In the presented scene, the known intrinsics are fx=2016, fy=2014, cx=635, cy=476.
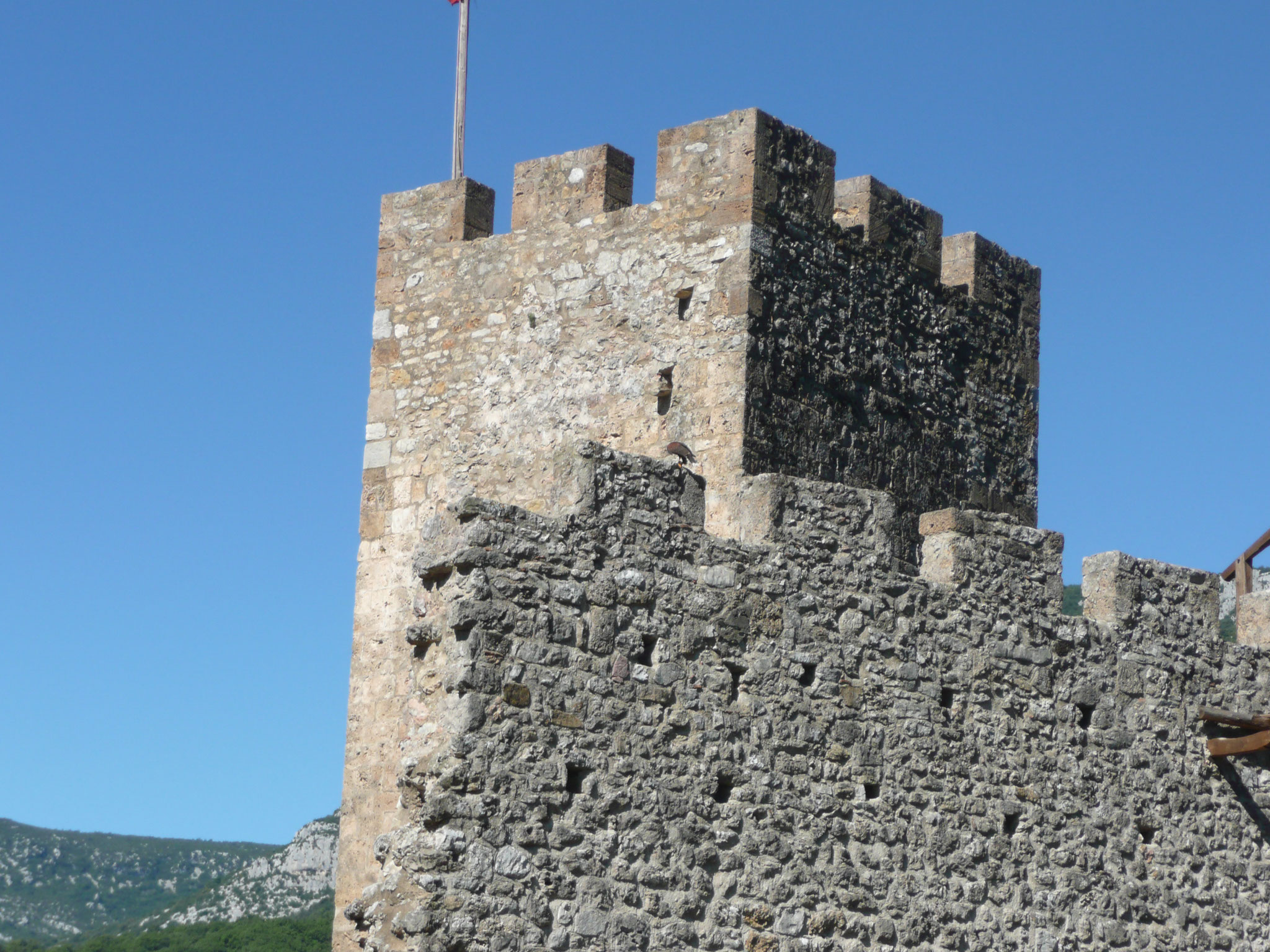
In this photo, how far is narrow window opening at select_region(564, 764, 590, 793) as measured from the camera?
810 cm

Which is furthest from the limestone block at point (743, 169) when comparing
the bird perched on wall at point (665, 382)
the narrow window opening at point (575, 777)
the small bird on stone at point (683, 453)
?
the narrow window opening at point (575, 777)

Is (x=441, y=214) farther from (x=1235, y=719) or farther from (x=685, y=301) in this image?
(x=1235, y=719)

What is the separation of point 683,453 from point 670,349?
0.71 metres

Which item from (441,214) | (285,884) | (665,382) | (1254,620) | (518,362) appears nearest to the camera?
(1254,620)

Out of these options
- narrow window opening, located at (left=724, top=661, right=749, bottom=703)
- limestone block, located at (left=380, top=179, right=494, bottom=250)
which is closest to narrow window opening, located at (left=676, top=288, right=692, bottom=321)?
limestone block, located at (left=380, top=179, right=494, bottom=250)

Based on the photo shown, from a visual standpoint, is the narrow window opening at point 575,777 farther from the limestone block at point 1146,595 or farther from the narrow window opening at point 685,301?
the narrow window opening at point 685,301

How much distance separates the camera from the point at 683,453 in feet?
37.9

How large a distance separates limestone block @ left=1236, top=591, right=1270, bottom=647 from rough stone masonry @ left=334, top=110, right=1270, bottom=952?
0.39 m

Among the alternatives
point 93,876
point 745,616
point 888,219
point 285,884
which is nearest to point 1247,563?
point 888,219

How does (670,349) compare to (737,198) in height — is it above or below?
below

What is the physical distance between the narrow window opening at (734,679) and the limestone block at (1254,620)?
155 inches

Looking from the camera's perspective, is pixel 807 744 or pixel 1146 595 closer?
pixel 807 744

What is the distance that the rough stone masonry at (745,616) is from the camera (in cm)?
809

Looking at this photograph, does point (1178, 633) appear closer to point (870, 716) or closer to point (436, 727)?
point (870, 716)
